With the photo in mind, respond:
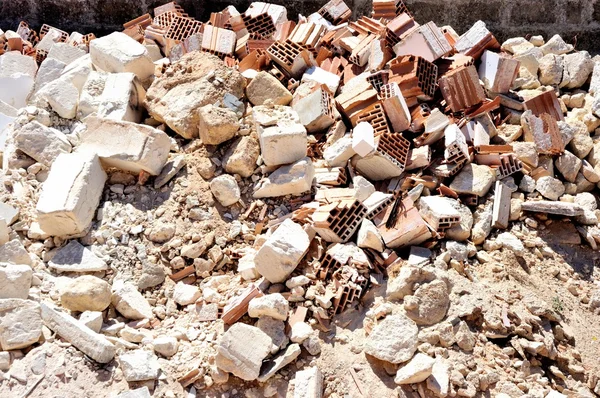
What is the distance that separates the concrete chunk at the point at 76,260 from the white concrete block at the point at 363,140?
6.48 ft

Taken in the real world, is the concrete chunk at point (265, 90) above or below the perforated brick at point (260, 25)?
below

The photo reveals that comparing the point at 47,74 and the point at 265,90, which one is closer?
the point at 265,90

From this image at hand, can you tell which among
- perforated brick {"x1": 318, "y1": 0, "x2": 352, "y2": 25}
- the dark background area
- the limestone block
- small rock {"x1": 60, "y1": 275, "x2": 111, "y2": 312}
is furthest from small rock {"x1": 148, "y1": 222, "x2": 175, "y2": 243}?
the dark background area

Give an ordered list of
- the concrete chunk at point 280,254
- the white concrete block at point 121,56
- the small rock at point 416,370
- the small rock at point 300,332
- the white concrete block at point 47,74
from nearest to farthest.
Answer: the small rock at point 416,370
the small rock at point 300,332
the concrete chunk at point 280,254
the white concrete block at point 121,56
the white concrete block at point 47,74

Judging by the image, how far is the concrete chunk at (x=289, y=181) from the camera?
15.2 feet

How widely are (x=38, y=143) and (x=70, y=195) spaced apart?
2.50 ft

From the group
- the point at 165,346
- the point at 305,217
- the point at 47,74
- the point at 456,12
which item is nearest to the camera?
the point at 165,346

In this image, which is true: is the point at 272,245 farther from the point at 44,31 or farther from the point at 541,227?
the point at 44,31

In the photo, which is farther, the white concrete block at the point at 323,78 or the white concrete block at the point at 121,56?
the white concrete block at the point at 121,56

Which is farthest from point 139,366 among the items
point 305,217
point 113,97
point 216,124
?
point 113,97

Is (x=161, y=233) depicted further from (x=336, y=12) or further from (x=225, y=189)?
(x=336, y=12)

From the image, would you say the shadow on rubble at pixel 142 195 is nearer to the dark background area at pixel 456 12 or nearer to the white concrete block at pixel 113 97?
the white concrete block at pixel 113 97

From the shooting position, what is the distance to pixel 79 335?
3.82 m

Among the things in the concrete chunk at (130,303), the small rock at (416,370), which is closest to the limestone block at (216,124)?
the concrete chunk at (130,303)
